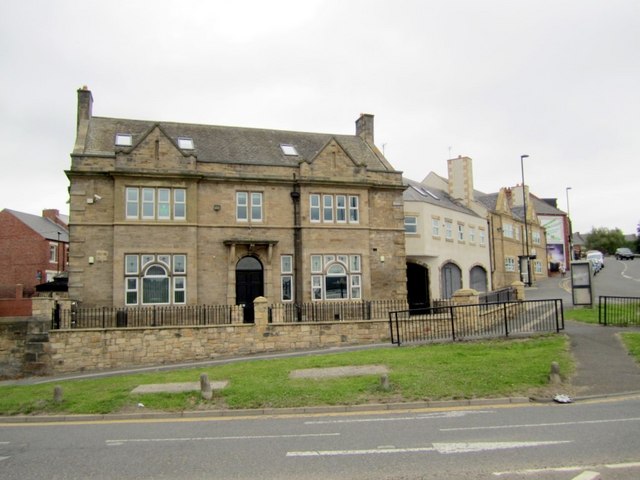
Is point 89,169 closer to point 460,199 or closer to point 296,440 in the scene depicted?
point 296,440

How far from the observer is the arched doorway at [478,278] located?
3878 centimetres

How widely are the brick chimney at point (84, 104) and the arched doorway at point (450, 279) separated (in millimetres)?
22972

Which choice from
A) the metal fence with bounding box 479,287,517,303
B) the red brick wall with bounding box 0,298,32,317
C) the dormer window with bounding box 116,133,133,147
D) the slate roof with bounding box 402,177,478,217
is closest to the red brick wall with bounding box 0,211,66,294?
the red brick wall with bounding box 0,298,32,317

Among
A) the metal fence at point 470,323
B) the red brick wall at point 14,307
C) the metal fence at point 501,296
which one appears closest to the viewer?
the metal fence at point 470,323

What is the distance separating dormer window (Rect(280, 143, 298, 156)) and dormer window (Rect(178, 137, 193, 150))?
4.97m

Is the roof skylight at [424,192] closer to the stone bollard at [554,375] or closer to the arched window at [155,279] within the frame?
the arched window at [155,279]

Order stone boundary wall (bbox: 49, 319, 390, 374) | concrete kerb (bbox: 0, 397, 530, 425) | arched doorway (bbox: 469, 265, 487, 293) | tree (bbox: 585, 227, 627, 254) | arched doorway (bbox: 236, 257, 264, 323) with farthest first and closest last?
tree (bbox: 585, 227, 627, 254)
arched doorway (bbox: 469, 265, 487, 293)
arched doorway (bbox: 236, 257, 264, 323)
stone boundary wall (bbox: 49, 319, 390, 374)
concrete kerb (bbox: 0, 397, 530, 425)

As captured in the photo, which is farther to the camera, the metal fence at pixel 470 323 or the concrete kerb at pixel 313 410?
the metal fence at pixel 470 323

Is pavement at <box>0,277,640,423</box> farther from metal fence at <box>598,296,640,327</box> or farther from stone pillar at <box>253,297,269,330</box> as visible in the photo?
stone pillar at <box>253,297,269,330</box>

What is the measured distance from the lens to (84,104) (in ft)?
89.7

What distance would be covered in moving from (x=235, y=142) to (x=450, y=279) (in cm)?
1695

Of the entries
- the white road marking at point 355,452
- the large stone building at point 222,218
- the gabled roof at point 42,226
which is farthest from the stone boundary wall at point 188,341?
the gabled roof at point 42,226

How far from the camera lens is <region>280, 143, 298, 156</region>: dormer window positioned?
29413 millimetres

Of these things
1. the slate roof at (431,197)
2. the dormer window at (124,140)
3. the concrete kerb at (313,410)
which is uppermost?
the dormer window at (124,140)
